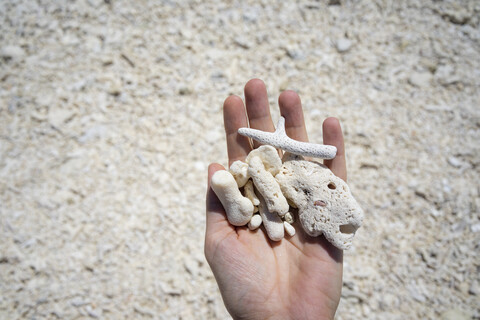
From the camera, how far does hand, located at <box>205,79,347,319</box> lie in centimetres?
168

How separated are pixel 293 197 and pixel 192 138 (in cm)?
120

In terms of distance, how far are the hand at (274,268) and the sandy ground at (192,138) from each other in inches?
32.7

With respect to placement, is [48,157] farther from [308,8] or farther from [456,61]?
[456,61]

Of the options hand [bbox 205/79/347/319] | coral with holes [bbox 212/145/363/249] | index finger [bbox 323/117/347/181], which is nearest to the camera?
hand [bbox 205/79/347/319]

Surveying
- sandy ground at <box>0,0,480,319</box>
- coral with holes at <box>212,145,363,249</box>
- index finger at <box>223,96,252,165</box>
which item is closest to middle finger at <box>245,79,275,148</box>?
index finger at <box>223,96,252,165</box>

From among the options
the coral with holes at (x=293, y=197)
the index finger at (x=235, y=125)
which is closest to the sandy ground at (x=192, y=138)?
the index finger at (x=235, y=125)

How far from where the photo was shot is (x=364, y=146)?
2.83 metres

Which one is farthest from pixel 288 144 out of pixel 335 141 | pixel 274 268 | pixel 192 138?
pixel 192 138

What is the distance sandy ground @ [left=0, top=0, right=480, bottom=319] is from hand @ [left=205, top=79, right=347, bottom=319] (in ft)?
2.73

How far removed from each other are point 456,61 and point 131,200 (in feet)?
9.19

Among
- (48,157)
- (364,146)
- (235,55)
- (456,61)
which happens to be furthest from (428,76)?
(48,157)

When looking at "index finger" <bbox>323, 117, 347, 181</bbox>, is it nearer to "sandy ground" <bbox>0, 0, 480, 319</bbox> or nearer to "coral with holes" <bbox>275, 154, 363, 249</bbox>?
"coral with holes" <bbox>275, 154, 363, 249</bbox>

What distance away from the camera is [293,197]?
190 cm

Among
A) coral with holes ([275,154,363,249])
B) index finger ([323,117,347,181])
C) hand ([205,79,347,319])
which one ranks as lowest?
hand ([205,79,347,319])
